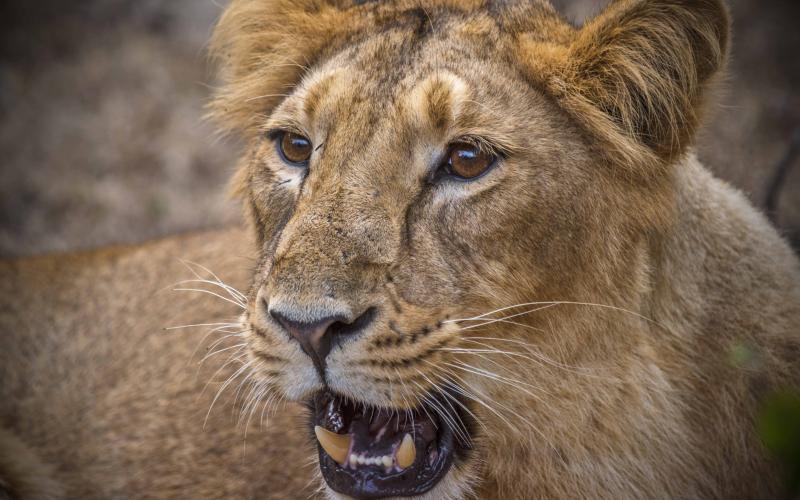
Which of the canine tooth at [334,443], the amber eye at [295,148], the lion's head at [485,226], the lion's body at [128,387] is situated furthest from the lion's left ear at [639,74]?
the lion's body at [128,387]

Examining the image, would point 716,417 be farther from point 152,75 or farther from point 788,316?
point 152,75

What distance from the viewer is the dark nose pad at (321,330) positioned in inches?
91.7

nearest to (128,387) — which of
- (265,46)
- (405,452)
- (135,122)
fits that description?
(265,46)

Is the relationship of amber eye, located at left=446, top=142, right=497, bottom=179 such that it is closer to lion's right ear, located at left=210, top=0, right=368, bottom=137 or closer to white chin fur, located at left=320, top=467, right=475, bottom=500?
lion's right ear, located at left=210, top=0, right=368, bottom=137

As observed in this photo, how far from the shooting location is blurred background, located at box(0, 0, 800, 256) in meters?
6.41

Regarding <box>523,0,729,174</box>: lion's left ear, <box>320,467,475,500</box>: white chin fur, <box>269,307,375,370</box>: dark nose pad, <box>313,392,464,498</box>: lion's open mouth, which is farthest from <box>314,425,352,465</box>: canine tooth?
<box>523,0,729,174</box>: lion's left ear

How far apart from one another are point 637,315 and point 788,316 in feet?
2.01

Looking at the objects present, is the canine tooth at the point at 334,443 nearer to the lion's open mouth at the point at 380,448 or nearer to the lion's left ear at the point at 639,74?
the lion's open mouth at the point at 380,448

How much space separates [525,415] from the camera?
2.82m

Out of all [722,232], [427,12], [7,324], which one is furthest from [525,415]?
[7,324]

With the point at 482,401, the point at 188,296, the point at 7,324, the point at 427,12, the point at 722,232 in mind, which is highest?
the point at 427,12

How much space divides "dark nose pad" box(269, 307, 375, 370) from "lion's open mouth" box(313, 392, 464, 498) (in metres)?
0.27

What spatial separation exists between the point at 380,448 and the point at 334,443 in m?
0.14

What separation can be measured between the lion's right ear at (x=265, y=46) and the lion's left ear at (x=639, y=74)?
0.91 metres
